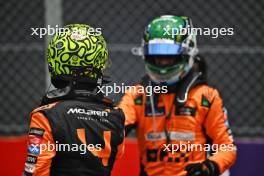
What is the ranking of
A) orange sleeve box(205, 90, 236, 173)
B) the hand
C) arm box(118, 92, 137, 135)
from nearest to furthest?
the hand
orange sleeve box(205, 90, 236, 173)
arm box(118, 92, 137, 135)

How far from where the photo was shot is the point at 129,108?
13.5 ft

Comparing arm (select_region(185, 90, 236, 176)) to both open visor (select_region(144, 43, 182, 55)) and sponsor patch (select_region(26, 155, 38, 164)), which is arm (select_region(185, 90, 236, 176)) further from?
sponsor patch (select_region(26, 155, 38, 164))

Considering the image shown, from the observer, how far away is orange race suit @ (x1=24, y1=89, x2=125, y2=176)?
296cm

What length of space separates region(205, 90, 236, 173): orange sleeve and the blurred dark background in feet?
7.05

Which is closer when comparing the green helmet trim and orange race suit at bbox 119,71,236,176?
the green helmet trim

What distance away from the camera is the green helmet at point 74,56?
307 centimetres

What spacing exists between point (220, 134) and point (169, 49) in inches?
22.0

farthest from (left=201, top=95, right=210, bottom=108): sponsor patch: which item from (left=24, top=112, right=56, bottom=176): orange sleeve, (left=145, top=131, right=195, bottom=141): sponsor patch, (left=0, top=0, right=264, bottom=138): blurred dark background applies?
(left=0, top=0, right=264, bottom=138): blurred dark background

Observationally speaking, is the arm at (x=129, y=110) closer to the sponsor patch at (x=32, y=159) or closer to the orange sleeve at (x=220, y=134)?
the orange sleeve at (x=220, y=134)

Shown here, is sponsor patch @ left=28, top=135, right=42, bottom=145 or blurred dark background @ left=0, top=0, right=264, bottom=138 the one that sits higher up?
blurred dark background @ left=0, top=0, right=264, bottom=138

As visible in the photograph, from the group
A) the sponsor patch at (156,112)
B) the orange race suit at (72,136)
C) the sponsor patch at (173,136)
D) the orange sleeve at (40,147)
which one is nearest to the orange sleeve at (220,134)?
the sponsor patch at (173,136)

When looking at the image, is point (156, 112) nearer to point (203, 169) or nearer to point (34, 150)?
point (203, 169)

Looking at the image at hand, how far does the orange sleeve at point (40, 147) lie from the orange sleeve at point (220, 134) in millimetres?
1275

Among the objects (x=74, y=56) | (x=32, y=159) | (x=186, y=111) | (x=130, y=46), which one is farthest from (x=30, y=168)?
(x=130, y=46)
